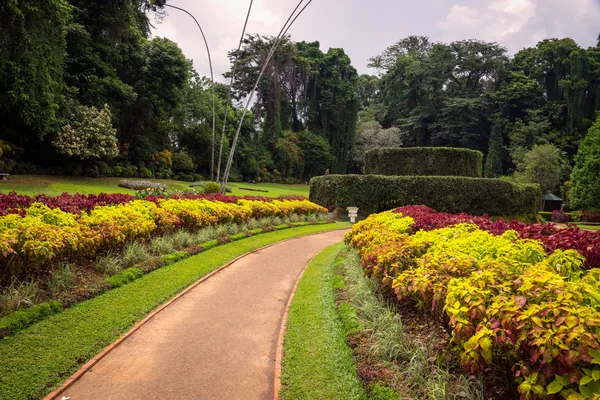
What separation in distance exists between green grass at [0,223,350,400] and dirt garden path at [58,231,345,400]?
22 centimetres

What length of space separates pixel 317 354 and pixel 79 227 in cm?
446

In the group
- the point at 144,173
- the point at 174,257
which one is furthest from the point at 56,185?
the point at 174,257

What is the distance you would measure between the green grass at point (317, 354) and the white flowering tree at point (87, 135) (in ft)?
69.2

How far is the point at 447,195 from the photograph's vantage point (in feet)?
61.3

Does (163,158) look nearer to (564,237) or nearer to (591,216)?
(564,237)

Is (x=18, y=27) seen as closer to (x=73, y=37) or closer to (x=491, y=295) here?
(x=73, y=37)

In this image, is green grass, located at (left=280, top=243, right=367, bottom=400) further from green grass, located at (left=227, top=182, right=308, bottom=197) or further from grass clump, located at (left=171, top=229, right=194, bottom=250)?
green grass, located at (left=227, top=182, right=308, bottom=197)

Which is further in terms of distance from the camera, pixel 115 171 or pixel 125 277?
pixel 115 171

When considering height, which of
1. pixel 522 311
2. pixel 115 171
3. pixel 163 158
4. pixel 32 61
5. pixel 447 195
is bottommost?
pixel 522 311

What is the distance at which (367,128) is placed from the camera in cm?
5206

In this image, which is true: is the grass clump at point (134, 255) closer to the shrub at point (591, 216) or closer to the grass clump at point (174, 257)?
the grass clump at point (174, 257)

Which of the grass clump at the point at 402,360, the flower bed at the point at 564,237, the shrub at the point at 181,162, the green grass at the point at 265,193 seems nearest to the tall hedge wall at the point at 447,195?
the green grass at the point at 265,193

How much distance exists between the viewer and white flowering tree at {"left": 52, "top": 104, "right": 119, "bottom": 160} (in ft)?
70.5

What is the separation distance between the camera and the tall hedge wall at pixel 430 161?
845 inches
